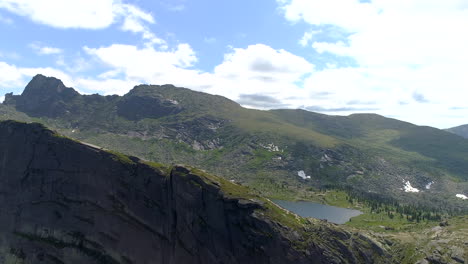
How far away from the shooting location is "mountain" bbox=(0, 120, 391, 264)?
92062 mm

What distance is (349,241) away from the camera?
303 ft

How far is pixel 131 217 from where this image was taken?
115062 millimetres

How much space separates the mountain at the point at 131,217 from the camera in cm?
9206

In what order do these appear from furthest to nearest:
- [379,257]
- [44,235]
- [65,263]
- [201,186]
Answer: [44,235] → [65,263] → [201,186] → [379,257]

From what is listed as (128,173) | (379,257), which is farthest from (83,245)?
(379,257)

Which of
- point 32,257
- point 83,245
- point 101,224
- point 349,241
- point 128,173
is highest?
point 128,173

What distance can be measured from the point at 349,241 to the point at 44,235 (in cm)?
11023

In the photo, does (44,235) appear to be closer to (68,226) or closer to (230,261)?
(68,226)

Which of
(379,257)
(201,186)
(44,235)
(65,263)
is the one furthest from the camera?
(44,235)

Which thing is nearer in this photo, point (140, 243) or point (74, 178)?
point (140, 243)

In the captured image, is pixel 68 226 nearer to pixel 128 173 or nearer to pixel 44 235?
pixel 44 235

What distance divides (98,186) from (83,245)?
2128cm

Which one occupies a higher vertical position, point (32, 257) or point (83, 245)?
point (83, 245)

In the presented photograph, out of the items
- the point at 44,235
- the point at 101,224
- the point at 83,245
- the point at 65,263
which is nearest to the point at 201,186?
the point at 101,224
